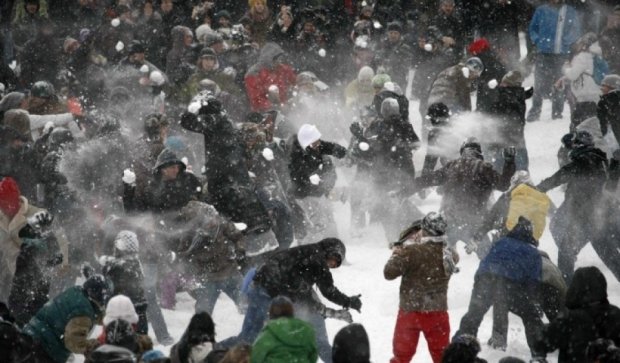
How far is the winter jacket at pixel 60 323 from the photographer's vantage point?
8203 mm

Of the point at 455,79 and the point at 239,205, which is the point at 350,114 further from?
→ the point at 239,205

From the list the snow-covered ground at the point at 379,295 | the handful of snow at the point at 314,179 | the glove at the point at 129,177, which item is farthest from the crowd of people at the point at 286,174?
the snow-covered ground at the point at 379,295

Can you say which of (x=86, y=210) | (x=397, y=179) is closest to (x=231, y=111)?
(x=397, y=179)

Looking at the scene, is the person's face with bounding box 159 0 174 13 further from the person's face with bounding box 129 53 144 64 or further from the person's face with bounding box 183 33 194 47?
the person's face with bounding box 129 53 144 64

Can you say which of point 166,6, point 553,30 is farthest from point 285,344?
point 166,6

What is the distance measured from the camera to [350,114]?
16.5 metres

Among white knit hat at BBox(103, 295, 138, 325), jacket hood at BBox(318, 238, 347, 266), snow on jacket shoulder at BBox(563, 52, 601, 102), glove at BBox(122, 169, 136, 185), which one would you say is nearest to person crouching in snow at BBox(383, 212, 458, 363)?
jacket hood at BBox(318, 238, 347, 266)

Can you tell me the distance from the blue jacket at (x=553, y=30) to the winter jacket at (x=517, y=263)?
762 centimetres

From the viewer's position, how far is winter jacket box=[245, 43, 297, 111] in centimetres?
1512

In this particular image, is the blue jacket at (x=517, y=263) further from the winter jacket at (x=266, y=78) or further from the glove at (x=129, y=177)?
the winter jacket at (x=266, y=78)

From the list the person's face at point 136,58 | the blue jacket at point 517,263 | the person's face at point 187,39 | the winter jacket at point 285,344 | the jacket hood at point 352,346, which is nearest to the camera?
the jacket hood at point 352,346

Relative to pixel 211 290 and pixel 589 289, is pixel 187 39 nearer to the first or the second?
pixel 211 290

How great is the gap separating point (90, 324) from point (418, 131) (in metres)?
9.82

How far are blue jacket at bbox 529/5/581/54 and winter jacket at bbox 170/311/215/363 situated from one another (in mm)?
10239
